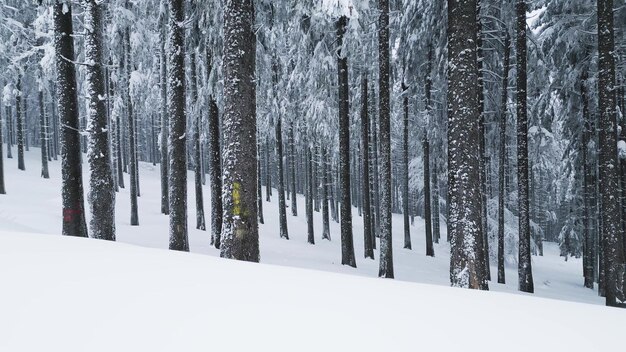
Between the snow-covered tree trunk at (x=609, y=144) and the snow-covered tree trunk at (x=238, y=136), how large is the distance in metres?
8.62

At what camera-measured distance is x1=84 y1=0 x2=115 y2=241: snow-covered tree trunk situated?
30.6ft

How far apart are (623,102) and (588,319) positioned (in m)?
14.0

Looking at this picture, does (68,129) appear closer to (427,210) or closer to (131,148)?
(131,148)

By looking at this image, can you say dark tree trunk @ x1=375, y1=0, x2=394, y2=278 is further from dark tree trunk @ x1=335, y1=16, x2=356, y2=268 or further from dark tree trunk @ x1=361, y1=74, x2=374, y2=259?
dark tree trunk @ x1=361, y1=74, x2=374, y2=259

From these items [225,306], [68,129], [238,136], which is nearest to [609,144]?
[238,136]

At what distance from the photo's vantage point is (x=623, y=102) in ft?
47.6

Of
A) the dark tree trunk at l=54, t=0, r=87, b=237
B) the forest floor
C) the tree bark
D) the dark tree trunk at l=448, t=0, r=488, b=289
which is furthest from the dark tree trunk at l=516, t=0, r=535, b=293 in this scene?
the dark tree trunk at l=54, t=0, r=87, b=237

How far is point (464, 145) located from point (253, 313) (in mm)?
5605

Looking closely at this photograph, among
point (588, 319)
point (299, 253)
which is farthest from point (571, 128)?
point (588, 319)

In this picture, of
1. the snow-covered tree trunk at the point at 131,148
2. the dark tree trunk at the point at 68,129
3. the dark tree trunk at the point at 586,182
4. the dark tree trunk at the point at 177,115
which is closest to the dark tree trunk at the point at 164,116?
the snow-covered tree trunk at the point at 131,148

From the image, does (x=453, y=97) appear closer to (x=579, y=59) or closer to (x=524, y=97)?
(x=524, y=97)

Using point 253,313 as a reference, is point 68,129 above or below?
above

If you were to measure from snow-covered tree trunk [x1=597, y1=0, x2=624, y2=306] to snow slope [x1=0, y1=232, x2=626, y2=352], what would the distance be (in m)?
7.06

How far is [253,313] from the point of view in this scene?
3.62 meters
